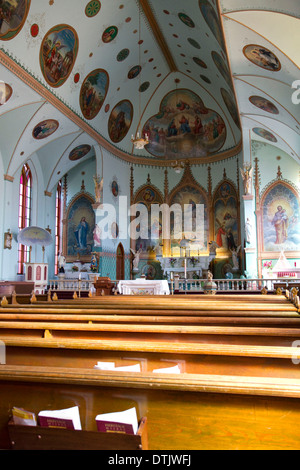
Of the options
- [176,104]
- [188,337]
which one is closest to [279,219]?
[176,104]

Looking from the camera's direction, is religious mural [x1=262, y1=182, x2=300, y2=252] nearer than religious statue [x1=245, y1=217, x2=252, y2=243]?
No

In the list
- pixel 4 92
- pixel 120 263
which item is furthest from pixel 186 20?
pixel 120 263

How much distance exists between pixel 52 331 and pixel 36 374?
5.56ft

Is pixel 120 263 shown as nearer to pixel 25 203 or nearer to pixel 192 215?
pixel 192 215

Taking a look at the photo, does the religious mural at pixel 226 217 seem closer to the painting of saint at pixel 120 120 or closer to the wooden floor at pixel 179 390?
the painting of saint at pixel 120 120

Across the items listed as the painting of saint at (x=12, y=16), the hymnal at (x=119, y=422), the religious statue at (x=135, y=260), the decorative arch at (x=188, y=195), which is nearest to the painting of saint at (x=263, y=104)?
the decorative arch at (x=188, y=195)

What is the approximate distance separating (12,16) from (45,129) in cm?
516

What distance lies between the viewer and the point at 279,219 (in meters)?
17.7

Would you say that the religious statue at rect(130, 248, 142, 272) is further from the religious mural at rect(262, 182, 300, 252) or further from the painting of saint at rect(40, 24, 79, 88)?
the painting of saint at rect(40, 24, 79, 88)

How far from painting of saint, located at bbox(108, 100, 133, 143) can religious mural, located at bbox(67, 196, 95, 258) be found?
3882 millimetres

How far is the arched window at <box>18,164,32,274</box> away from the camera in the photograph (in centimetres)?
1700

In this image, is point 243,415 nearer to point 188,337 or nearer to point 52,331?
point 188,337

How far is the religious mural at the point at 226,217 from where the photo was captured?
20.0m

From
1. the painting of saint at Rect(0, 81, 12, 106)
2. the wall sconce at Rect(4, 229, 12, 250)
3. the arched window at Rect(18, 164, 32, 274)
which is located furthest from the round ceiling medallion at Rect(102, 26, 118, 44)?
the wall sconce at Rect(4, 229, 12, 250)
